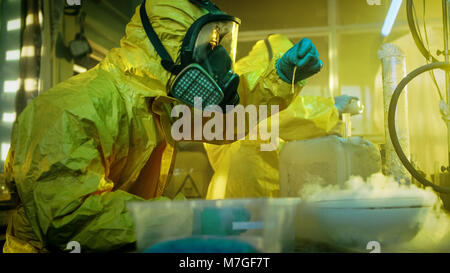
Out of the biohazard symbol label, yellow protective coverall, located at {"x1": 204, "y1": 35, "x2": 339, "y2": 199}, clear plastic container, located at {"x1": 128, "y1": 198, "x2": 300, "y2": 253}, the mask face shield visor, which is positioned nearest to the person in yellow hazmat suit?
yellow protective coverall, located at {"x1": 204, "y1": 35, "x2": 339, "y2": 199}

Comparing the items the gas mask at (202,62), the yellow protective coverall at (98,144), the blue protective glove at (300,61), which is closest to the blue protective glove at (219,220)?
the yellow protective coverall at (98,144)

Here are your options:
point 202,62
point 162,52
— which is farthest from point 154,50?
point 202,62

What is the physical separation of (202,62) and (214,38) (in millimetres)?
106

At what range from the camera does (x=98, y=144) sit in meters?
1.03

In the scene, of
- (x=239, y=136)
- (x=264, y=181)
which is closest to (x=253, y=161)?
Answer: (x=264, y=181)

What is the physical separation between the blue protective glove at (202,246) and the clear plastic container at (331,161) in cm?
33

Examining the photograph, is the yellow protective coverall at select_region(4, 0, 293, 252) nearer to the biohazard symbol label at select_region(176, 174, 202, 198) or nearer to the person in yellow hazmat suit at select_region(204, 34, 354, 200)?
the person in yellow hazmat suit at select_region(204, 34, 354, 200)

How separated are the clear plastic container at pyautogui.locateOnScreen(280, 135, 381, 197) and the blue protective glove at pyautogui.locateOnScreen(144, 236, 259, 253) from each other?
0.33 m

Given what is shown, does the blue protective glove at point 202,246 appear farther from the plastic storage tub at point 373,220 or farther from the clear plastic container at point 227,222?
the plastic storage tub at point 373,220

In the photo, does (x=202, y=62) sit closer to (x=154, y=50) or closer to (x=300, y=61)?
(x=154, y=50)

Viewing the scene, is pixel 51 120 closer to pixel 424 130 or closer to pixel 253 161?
pixel 253 161

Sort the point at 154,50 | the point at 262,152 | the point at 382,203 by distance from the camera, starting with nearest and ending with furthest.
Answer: the point at 382,203, the point at 154,50, the point at 262,152

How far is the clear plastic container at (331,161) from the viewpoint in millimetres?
1022

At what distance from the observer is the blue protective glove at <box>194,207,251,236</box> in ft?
2.67
